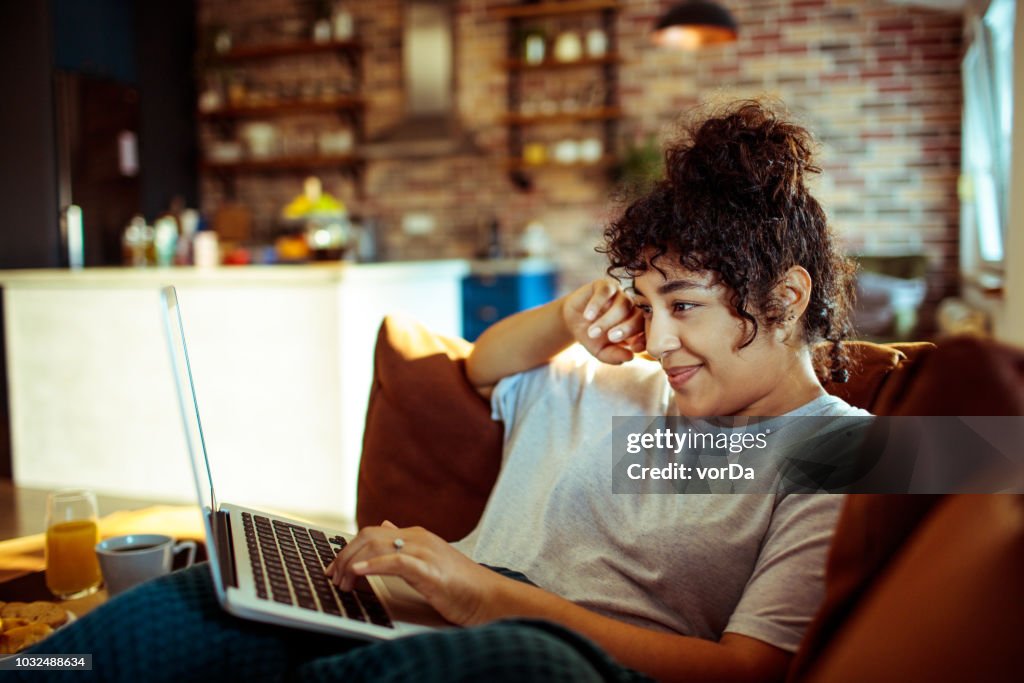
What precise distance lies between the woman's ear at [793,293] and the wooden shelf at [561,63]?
4407mm

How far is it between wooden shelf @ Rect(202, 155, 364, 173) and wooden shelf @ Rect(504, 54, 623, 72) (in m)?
1.20

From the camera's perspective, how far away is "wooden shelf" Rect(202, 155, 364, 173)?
5.87 metres

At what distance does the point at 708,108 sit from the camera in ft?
4.19

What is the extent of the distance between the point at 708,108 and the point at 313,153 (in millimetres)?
5130

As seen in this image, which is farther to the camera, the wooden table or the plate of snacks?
the wooden table

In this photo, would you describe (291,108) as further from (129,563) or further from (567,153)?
(129,563)

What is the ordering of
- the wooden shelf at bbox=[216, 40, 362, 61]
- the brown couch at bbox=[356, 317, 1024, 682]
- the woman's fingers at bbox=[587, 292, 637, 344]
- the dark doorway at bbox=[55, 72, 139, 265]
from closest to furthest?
the brown couch at bbox=[356, 317, 1024, 682] → the woman's fingers at bbox=[587, 292, 637, 344] → the dark doorway at bbox=[55, 72, 139, 265] → the wooden shelf at bbox=[216, 40, 362, 61]

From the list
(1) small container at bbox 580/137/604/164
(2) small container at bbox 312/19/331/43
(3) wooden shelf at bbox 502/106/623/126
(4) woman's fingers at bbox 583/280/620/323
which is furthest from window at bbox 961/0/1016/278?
(2) small container at bbox 312/19/331/43

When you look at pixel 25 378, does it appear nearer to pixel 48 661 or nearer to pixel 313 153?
pixel 313 153

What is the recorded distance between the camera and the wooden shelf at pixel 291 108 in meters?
5.80

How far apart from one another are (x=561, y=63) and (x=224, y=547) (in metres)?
4.85

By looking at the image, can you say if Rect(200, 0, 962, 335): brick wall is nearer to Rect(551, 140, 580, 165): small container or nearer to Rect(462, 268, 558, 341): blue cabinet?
Rect(551, 140, 580, 165): small container

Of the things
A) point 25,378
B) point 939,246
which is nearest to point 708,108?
point 25,378

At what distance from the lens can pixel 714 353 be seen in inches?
45.8
